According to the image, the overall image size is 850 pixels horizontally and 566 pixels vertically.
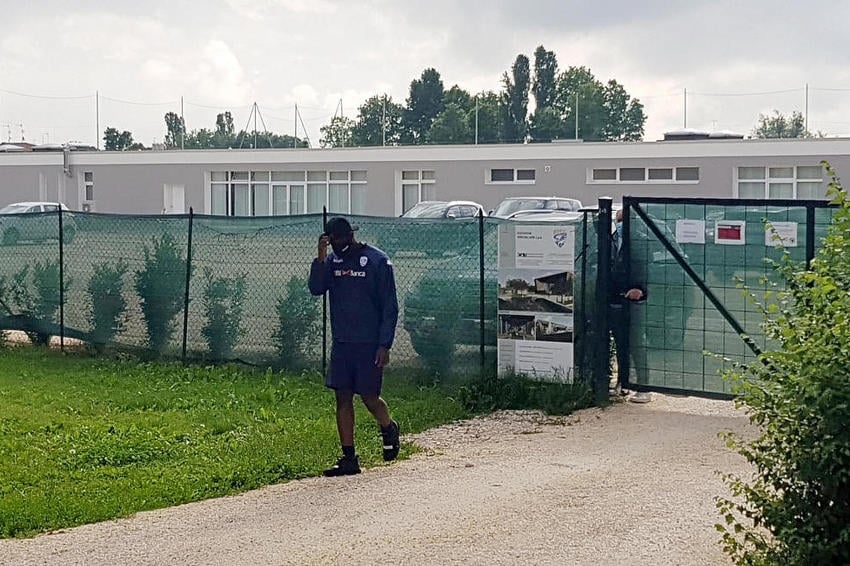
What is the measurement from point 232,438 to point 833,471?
5947 millimetres

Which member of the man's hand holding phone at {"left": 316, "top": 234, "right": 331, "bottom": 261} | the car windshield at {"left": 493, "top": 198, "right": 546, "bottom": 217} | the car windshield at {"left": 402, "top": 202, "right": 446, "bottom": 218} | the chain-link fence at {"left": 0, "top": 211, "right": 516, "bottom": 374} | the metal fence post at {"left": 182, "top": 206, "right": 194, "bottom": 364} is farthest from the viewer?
the car windshield at {"left": 493, "top": 198, "right": 546, "bottom": 217}

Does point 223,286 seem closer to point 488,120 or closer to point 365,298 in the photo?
point 365,298

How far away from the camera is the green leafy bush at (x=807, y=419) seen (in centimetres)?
489

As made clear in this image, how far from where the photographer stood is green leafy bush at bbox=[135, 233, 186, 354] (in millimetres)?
14156

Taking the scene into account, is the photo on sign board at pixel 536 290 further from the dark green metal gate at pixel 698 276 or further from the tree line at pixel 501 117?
the tree line at pixel 501 117

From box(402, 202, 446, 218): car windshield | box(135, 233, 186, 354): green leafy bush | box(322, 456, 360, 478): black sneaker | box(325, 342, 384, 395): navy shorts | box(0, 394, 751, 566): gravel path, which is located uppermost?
box(402, 202, 446, 218): car windshield

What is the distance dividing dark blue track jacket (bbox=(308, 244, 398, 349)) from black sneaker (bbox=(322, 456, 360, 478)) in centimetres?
87

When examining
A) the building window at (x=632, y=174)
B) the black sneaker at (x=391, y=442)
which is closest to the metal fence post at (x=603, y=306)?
the black sneaker at (x=391, y=442)

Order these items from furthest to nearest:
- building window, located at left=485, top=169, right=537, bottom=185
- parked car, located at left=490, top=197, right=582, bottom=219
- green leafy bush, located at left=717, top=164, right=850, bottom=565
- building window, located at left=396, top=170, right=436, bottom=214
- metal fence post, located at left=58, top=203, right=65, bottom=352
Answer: building window, located at left=396, top=170, right=436, bottom=214, building window, located at left=485, top=169, right=537, bottom=185, parked car, located at left=490, top=197, right=582, bottom=219, metal fence post, located at left=58, top=203, right=65, bottom=352, green leafy bush, located at left=717, top=164, right=850, bottom=565

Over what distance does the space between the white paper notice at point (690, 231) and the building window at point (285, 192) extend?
36.3 meters

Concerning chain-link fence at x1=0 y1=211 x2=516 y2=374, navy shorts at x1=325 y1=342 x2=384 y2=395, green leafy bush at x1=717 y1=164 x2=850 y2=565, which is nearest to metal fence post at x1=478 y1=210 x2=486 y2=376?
chain-link fence at x1=0 y1=211 x2=516 y2=374

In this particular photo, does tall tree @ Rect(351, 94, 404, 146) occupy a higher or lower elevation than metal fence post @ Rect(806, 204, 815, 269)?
higher

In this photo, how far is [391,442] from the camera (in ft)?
29.9

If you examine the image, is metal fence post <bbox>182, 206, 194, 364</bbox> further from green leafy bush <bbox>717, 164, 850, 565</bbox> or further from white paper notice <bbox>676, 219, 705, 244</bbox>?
green leafy bush <bbox>717, 164, 850, 565</bbox>
